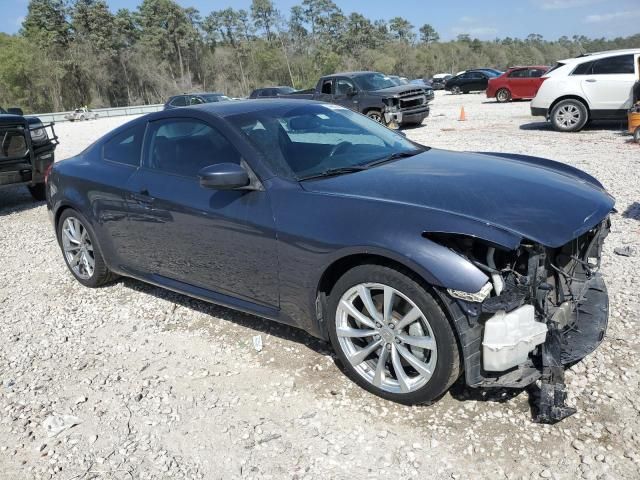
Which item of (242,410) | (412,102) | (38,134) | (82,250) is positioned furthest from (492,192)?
(412,102)

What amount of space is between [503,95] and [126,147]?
2325 centimetres

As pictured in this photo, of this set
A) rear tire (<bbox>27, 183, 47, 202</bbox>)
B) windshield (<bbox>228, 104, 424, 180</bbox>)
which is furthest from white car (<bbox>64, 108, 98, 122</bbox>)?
windshield (<bbox>228, 104, 424, 180</bbox>)

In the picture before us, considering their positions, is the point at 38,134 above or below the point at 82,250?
above

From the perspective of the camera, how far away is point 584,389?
294cm

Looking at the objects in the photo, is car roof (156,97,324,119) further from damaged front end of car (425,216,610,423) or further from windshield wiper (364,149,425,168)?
damaged front end of car (425,216,610,423)

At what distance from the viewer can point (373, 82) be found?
15.9 m

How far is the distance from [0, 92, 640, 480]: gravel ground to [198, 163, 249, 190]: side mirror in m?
1.17

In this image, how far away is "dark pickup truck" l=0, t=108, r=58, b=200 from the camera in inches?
318

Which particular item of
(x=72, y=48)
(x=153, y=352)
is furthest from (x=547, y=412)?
(x=72, y=48)

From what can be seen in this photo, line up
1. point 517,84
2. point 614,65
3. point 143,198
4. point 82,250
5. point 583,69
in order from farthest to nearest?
point 517,84 < point 583,69 < point 614,65 < point 82,250 < point 143,198

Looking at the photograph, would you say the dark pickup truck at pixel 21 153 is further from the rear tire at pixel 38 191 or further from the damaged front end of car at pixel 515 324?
the damaged front end of car at pixel 515 324

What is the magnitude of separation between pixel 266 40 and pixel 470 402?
96414 millimetres

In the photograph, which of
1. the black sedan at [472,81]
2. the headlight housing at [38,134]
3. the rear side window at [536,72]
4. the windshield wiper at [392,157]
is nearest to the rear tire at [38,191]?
the headlight housing at [38,134]

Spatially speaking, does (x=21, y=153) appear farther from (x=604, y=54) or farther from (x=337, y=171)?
(x=604, y=54)
